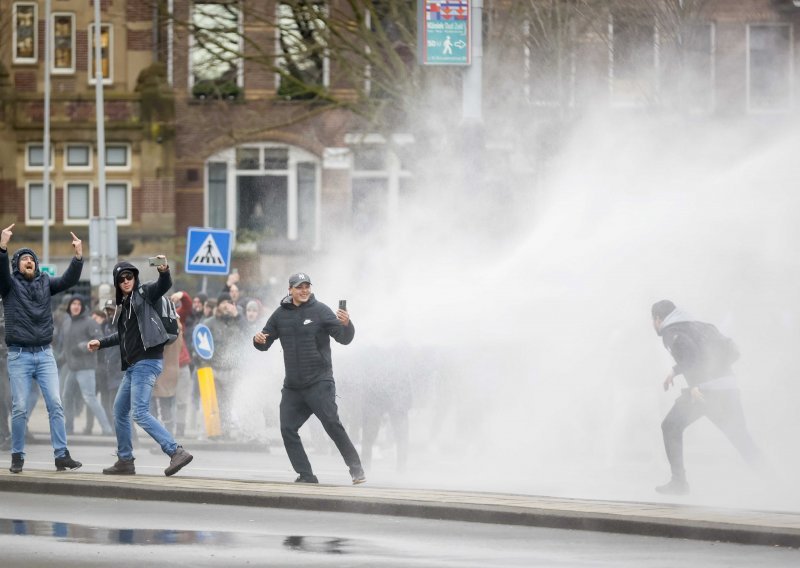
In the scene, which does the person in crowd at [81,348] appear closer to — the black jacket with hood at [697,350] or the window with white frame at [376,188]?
the black jacket with hood at [697,350]

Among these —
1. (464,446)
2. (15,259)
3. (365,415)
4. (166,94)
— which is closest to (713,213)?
(464,446)

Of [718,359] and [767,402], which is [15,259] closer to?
[718,359]

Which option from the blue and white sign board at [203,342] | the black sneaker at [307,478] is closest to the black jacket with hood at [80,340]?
the blue and white sign board at [203,342]

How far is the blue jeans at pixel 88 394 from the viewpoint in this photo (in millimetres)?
21473

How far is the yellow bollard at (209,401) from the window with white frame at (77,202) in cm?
2507

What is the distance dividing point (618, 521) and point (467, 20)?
407 inches

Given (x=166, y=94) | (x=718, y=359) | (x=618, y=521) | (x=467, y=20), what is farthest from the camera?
(x=166, y=94)

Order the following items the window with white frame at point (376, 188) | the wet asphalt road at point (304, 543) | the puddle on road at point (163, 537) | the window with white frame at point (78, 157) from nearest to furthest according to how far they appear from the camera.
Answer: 1. the wet asphalt road at point (304, 543)
2. the puddle on road at point (163, 537)
3. the window with white frame at point (376, 188)
4. the window with white frame at point (78, 157)

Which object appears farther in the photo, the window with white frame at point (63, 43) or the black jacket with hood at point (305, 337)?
the window with white frame at point (63, 43)

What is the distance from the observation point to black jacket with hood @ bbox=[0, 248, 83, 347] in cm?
1435

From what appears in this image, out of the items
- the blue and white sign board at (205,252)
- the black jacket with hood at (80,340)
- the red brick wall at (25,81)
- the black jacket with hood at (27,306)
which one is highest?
the red brick wall at (25,81)

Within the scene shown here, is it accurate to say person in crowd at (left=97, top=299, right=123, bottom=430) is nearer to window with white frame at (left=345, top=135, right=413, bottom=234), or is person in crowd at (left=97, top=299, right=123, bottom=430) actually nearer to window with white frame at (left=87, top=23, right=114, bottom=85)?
window with white frame at (left=345, top=135, right=413, bottom=234)

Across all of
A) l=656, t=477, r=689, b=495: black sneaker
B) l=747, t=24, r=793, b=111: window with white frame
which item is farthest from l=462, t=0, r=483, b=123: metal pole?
l=747, t=24, r=793, b=111: window with white frame

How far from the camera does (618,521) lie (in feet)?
36.7
